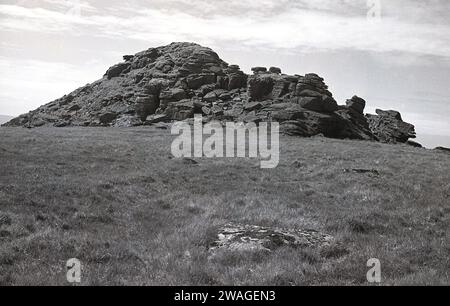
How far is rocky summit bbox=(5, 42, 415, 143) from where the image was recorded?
6494cm

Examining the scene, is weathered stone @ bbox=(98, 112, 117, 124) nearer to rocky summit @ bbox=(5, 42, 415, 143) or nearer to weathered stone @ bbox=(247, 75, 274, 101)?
rocky summit @ bbox=(5, 42, 415, 143)

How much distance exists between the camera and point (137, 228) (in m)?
13.1

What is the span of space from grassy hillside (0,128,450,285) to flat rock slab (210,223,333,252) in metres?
0.40

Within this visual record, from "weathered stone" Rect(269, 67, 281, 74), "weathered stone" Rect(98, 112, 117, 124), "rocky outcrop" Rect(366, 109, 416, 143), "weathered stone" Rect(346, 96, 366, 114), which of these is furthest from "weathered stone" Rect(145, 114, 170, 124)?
"rocky outcrop" Rect(366, 109, 416, 143)

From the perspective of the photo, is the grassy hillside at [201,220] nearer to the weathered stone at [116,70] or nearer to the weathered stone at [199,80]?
the weathered stone at [199,80]

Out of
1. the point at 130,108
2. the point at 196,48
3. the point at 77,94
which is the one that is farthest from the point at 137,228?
the point at 77,94

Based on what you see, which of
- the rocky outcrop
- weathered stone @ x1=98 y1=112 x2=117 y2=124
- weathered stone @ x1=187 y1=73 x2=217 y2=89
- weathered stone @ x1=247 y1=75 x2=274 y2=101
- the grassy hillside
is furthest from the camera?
weathered stone @ x1=187 y1=73 x2=217 y2=89

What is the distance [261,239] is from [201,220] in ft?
10.4

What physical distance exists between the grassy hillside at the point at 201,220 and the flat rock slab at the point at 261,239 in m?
0.40

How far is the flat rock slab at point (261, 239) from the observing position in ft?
35.1

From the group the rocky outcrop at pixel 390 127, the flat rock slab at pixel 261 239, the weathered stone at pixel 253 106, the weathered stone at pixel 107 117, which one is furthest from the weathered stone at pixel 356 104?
the flat rock slab at pixel 261 239
